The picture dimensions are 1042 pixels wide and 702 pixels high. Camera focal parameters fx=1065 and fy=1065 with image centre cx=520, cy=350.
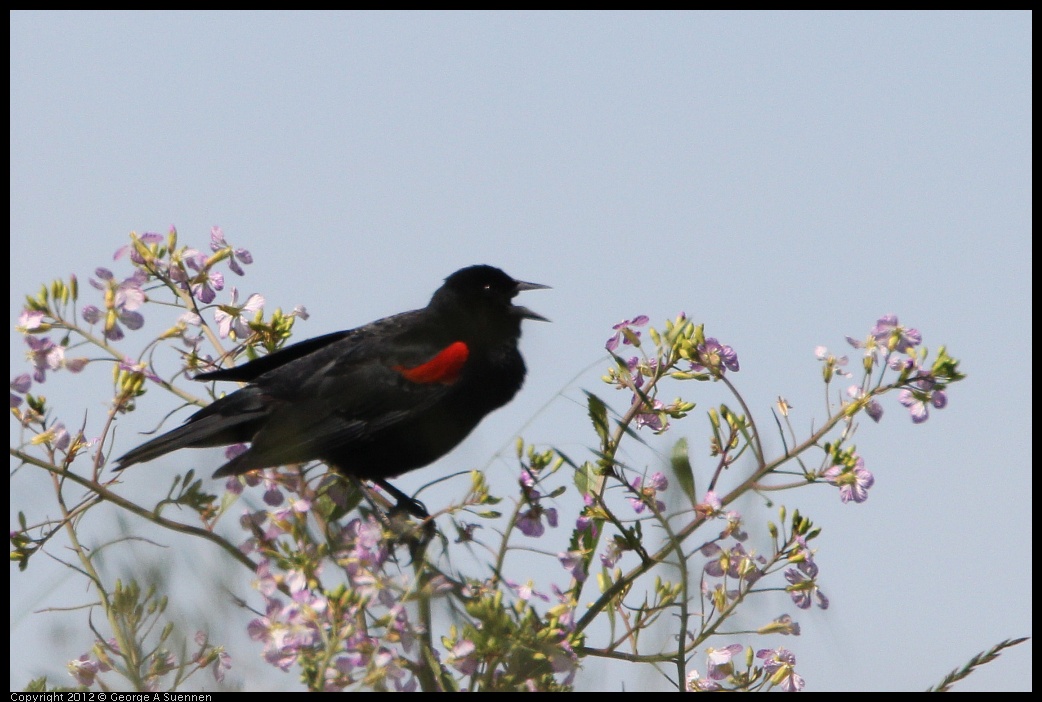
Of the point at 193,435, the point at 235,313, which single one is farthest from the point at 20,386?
the point at 193,435

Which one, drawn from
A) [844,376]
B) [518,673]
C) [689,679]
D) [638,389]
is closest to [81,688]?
[518,673]

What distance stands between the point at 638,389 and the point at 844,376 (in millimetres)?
448

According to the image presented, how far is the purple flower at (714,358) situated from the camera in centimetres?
226

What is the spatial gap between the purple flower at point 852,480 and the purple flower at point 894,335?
0.89ft

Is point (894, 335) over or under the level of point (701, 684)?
over

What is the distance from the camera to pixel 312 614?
1354mm

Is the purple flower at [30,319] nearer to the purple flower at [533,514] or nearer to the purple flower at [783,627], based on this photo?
the purple flower at [533,514]

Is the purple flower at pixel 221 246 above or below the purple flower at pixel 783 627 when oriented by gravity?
above

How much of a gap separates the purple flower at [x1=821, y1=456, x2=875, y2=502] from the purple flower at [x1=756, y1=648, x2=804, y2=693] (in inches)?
14.8

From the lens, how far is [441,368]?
386cm

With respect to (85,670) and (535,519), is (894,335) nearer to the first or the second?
(535,519)

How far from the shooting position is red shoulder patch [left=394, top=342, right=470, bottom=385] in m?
3.83

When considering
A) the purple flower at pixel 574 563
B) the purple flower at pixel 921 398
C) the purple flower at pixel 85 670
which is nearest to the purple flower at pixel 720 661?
the purple flower at pixel 574 563

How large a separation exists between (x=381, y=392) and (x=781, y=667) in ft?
7.05
